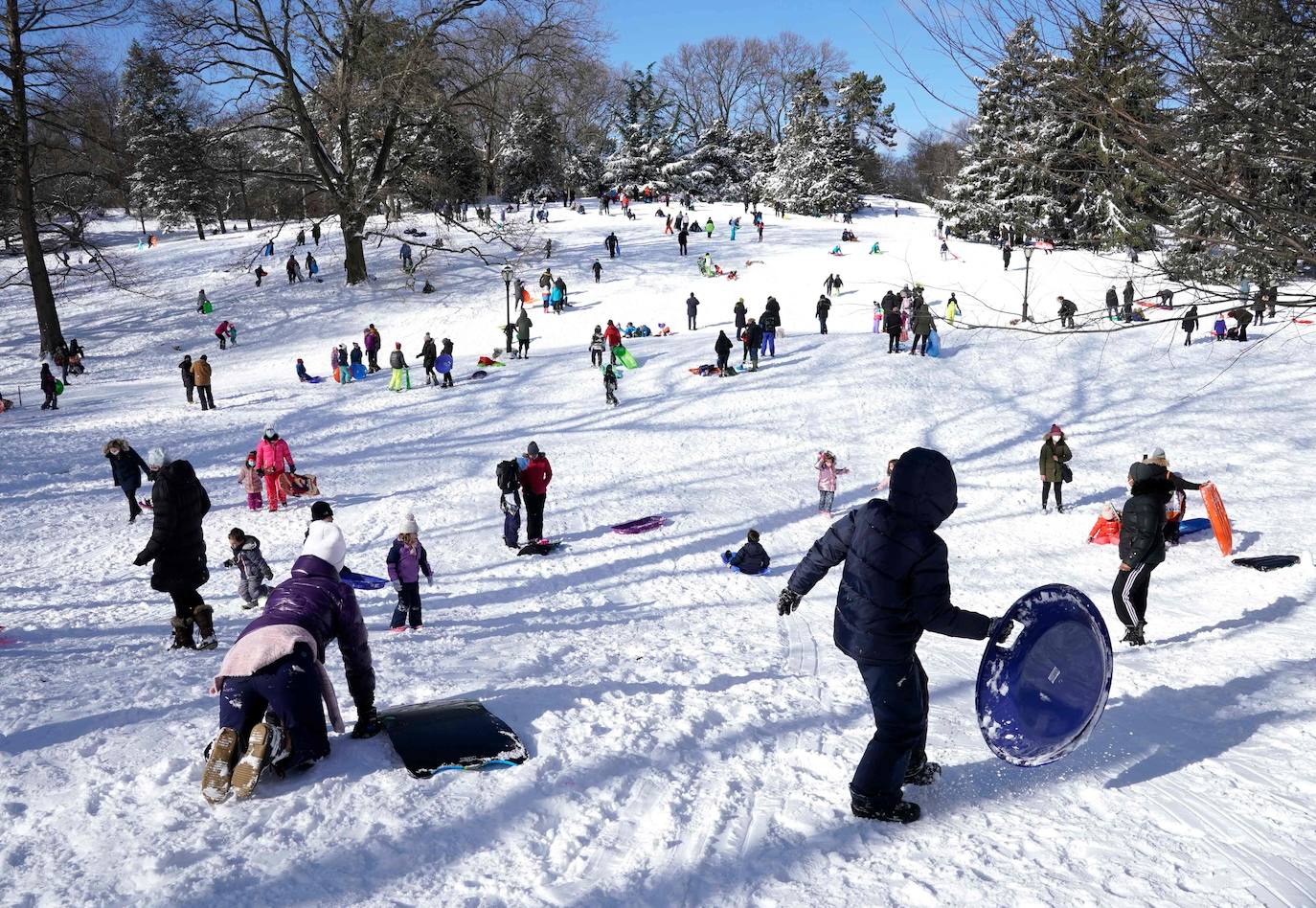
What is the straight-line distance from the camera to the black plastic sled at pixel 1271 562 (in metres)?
9.31

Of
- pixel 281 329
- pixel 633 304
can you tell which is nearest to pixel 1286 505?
pixel 633 304

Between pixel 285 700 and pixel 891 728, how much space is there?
9.23ft

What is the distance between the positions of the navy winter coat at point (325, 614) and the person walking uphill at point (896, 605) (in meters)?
2.38

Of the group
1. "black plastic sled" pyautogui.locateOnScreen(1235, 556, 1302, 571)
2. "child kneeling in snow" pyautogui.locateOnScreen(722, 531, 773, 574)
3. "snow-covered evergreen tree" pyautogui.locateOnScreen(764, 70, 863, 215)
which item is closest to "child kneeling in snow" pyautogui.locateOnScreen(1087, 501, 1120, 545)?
"black plastic sled" pyautogui.locateOnScreen(1235, 556, 1302, 571)

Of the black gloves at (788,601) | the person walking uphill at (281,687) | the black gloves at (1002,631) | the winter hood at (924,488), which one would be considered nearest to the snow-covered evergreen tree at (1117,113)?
the winter hood at (924,488)

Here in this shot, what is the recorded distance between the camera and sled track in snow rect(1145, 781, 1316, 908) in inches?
130

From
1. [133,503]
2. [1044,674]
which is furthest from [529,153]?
[1044,674]

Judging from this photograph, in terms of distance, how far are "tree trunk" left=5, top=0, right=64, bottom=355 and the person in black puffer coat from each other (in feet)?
91.7

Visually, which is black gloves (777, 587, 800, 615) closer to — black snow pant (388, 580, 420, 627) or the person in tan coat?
black snow pant (388, 580, 420, 627)

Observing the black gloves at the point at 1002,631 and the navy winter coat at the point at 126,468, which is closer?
the black gloves at the point at 1002,631

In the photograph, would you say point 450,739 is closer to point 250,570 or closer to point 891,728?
point 891,728

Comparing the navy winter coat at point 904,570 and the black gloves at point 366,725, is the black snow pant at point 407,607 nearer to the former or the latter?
the black gloves at point 366,725

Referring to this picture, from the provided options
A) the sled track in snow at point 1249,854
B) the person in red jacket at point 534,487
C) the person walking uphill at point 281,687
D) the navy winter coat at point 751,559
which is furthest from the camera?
the person in red jacket at point 534,487

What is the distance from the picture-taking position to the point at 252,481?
1209 centimetres
